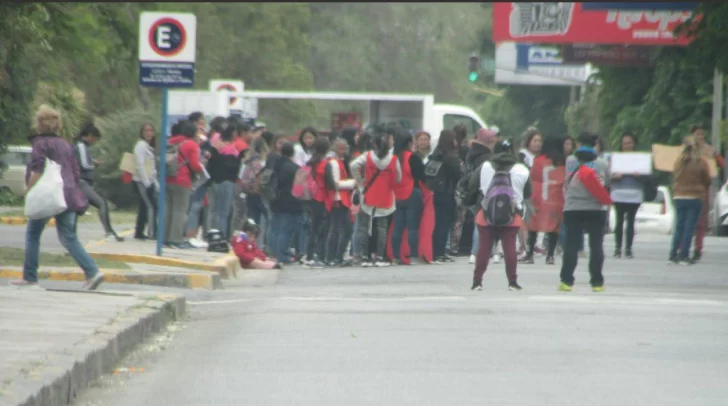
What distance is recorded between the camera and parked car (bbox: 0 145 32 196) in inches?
1518

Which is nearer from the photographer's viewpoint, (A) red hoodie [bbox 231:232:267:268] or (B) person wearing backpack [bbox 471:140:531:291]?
(B) person wearing backpack [bbox 471:140:531:291]

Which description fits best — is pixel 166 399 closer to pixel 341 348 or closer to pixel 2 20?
pixel 341 348

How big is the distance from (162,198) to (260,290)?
2.31 m

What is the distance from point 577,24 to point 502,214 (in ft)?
92.0

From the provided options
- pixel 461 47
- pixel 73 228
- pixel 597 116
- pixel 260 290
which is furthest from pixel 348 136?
pixel 461 47

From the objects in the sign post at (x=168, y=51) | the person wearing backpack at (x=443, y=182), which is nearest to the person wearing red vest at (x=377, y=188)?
the person wearing backpack at (x=443, y=182)

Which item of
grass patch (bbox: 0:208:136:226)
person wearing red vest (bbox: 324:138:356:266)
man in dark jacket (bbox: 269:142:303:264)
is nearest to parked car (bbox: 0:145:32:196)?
grass patch (bbox: 0:208:136:226)

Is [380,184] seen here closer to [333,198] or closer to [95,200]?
[333,198]

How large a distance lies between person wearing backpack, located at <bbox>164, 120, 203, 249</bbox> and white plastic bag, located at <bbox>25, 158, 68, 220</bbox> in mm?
6684

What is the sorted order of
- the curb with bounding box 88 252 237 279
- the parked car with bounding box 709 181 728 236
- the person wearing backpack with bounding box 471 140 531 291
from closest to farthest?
the person wearing backpack with bounding box 471 140 531 291 → the curb with bounding box 88 252 237 279 → the parked car with bounding box 709 181 728 236

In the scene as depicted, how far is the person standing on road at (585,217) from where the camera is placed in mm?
16422

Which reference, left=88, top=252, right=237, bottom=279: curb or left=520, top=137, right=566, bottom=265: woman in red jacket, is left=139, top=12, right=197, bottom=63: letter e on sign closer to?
left=88, top=252, right=237, bottom=279: curb

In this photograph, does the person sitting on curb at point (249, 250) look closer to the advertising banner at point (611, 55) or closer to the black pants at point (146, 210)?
the black pants at point (146, 210)

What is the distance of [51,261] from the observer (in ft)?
57.9
